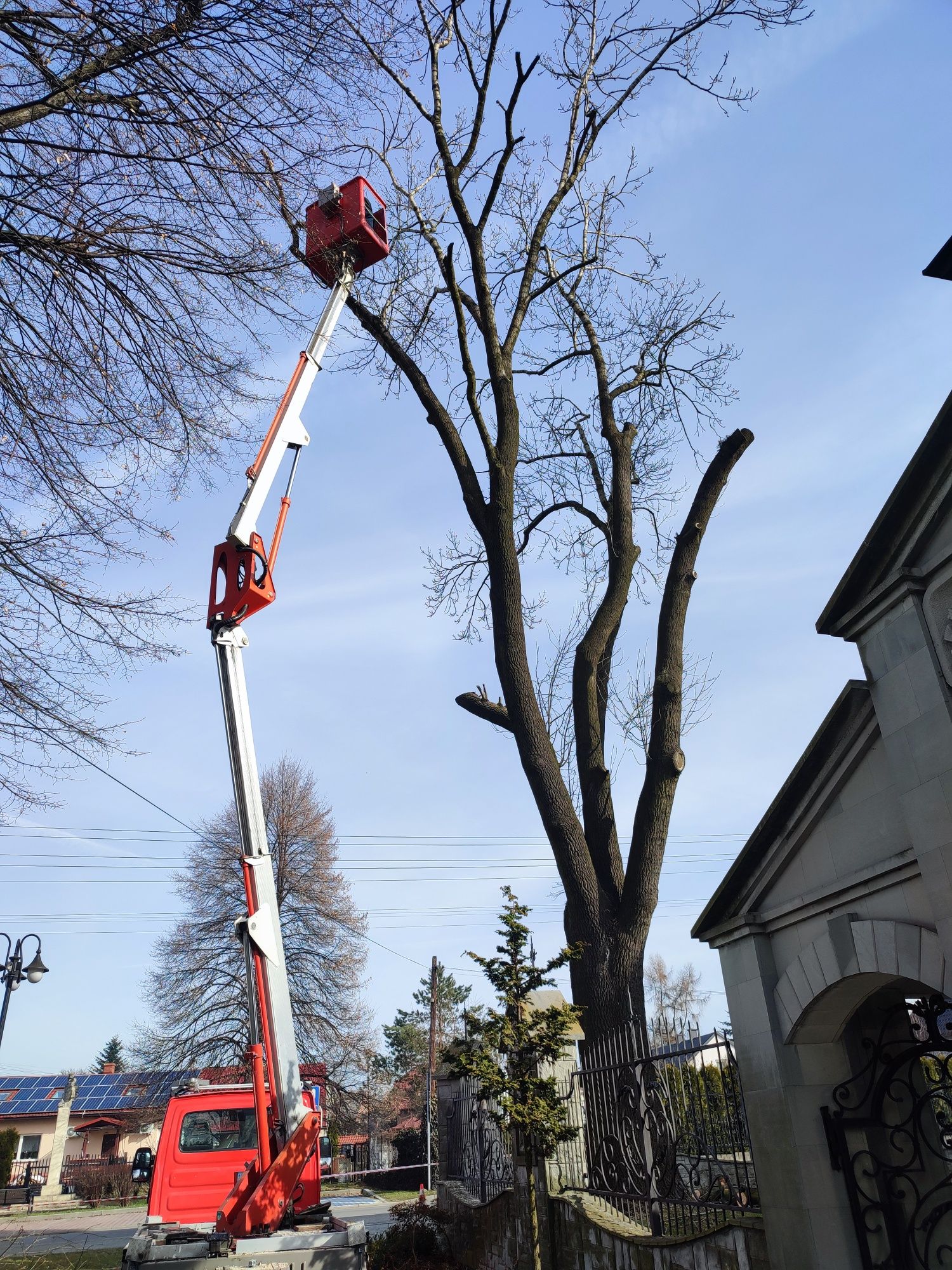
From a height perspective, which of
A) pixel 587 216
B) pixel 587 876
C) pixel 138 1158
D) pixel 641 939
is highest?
pixel 587 216

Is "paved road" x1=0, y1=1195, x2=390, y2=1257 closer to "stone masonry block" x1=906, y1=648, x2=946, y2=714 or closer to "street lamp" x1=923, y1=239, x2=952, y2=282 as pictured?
"stone masonry block" x1=906, y1=648, x2=946, y2=714

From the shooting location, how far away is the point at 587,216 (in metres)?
13.0

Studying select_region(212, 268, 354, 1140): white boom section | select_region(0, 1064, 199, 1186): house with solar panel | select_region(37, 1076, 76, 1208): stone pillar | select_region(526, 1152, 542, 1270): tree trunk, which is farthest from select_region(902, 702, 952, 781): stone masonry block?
select_region(37, 1076, 76, 1208): stone pillar

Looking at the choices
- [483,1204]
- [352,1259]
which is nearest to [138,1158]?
[483,1204]

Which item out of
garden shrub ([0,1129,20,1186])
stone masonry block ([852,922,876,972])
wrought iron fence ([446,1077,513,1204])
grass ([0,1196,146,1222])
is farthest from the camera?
garden shrub ([0,1129,20,1186])

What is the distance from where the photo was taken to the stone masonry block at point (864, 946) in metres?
5.07

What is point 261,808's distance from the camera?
718 centimetres

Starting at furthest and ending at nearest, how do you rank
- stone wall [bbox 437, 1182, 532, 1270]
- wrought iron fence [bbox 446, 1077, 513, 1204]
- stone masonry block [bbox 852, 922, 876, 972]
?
1. wrought iron fence [bbox 446, 1077, 513, 1204]
2. stone wall [bbox 437, 1182, 532, 1270]
3. stone masonry block [bbox 852, 922, 876, 972]

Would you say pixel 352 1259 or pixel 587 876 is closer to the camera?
pixel 352 1259

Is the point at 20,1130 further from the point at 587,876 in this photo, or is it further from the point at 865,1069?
the point at 865,1069

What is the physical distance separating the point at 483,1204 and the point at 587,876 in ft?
16.4

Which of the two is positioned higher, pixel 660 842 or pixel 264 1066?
pixel 660 842

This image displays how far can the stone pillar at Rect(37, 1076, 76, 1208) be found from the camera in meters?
33.3

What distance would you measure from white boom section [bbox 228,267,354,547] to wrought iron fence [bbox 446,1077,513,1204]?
5.79 m
